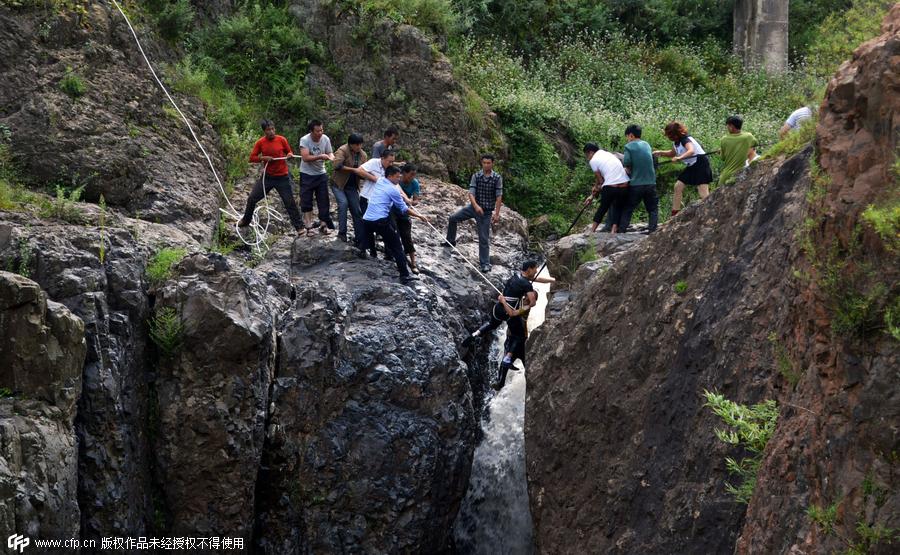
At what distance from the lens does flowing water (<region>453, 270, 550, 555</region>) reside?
14.2 meters

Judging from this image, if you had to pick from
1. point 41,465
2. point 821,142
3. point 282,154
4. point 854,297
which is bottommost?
point 41,465

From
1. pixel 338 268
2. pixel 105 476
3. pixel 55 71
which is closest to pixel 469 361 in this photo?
pixel 338 268

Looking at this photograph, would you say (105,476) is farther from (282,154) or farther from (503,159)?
(503,159)

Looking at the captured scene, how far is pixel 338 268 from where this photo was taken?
48.5 ft

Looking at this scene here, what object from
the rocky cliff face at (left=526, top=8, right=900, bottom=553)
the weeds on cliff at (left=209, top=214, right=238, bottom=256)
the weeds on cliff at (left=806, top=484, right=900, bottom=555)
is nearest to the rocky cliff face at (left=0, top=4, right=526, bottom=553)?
the weeds on cliff at (left=209, top=214, right=238, bottom=256)

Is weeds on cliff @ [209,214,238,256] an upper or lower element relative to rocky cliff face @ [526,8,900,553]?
lower

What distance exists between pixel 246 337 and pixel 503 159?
10.8 m

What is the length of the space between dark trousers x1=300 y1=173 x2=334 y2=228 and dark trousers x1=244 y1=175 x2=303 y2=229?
6.6 inches

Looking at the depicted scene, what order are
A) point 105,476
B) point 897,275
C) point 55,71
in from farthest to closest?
point 55,71 → point 105,476 → point 897,275

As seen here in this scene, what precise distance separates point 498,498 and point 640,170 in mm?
5271

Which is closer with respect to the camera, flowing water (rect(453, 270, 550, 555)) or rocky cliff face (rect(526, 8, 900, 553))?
rocky cliff face (rect(526, 8, 900, 553))

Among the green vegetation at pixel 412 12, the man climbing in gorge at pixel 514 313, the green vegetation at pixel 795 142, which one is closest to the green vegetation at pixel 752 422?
the green vegetation at pixel 795 142

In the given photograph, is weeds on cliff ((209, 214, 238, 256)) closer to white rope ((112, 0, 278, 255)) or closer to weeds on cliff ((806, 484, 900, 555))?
white rope ((112, 0, 278, 255))

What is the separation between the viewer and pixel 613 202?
49.8ft
